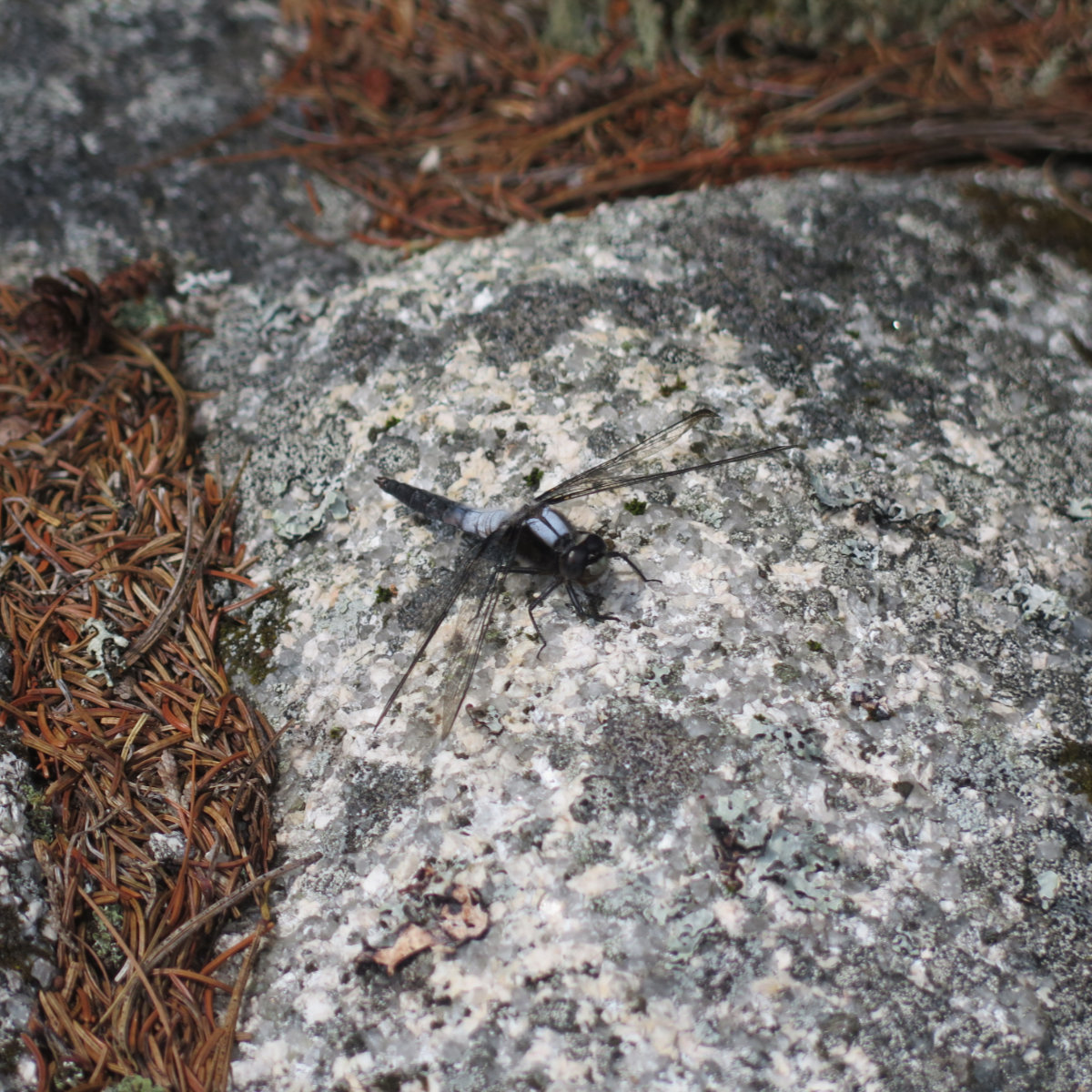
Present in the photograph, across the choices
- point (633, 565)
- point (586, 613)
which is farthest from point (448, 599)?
point (633, 565)

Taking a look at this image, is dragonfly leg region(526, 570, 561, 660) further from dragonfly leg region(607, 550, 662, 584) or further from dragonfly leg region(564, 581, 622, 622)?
dragonfly leg region(607, 550, 662, 584)

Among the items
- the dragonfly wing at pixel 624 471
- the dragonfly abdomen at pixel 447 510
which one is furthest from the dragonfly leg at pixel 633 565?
the dragonfly abdomen at pixel 447 510

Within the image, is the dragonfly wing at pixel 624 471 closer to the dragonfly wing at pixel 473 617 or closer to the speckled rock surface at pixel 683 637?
the speckled rock surface at pixel 683 637

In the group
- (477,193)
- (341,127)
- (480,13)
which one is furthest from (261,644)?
(480,13)

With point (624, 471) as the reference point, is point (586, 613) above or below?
below

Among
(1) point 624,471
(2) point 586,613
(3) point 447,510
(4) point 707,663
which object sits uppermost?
(3) point 447,510

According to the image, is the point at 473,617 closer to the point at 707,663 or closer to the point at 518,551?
the point at 518,551

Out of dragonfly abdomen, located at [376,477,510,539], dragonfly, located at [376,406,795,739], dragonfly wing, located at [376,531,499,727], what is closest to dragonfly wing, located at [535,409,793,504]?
dragonfly, located at [376,406,795,739]
